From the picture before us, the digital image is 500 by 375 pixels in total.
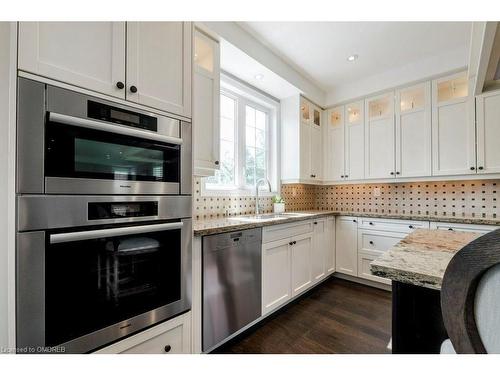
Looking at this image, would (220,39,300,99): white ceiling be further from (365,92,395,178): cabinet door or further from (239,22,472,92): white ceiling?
(365,92,395,178): cabinet door

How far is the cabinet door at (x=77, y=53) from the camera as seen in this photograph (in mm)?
858

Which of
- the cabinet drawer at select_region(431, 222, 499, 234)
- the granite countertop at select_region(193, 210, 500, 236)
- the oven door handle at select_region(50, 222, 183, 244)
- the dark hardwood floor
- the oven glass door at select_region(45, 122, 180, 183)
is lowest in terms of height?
the dark hardwood floor

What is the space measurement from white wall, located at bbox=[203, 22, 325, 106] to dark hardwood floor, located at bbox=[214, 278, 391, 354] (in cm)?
239

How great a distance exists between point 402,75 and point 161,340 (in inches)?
133

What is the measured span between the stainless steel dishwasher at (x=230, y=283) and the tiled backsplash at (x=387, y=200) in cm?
62

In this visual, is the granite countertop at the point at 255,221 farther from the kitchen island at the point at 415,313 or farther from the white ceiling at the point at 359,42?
the white ceiling at the point at 359,42

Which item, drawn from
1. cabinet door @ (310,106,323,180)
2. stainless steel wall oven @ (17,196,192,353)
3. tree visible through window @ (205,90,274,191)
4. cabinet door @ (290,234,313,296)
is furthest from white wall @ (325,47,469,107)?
stainless steel wall oven @ (17,196,192,353)

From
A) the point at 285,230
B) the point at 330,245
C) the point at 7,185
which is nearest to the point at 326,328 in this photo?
the point at 285,230

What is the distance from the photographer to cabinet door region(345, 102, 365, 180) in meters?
3.01

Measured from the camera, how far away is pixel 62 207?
91 centimetres
